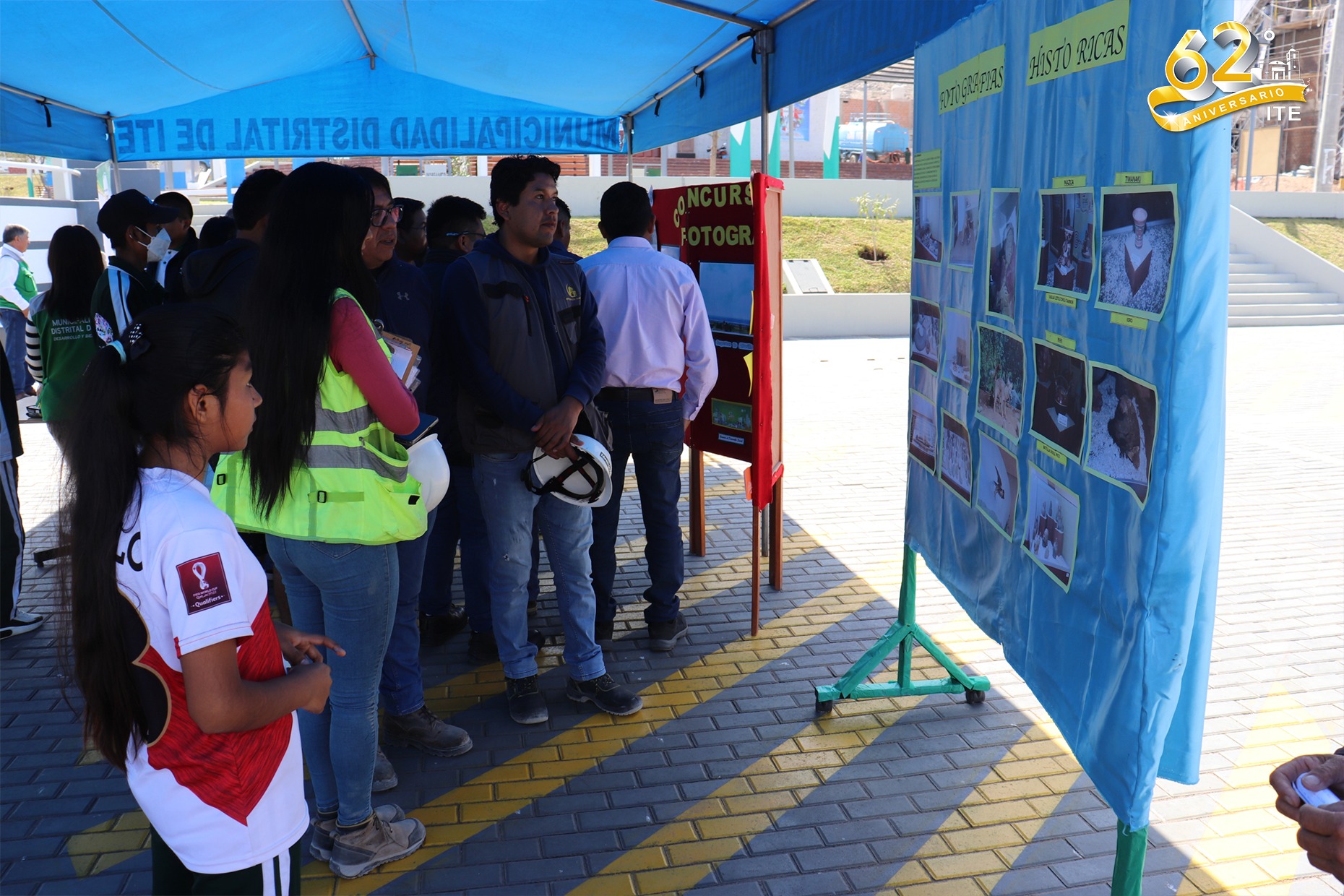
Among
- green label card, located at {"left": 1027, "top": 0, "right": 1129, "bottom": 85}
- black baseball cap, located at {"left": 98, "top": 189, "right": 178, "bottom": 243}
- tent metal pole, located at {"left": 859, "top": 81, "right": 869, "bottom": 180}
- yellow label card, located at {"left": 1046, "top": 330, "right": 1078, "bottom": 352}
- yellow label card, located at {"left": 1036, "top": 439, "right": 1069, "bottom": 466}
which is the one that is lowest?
yellow label card, located at {"left": 1036, "top": 439, "right": 1069, "bottom": 466}

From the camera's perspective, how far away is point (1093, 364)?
2006 millimetres

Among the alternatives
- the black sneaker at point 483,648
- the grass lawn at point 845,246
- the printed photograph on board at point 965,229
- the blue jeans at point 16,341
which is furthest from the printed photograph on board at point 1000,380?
the grass lawn at point 845,246

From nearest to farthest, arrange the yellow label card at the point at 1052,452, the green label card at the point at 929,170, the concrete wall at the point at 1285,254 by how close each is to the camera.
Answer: the yellow label card at the point at 1052,452
the green label card at the point at 929,170
the concrete wall at the point at 1285,254

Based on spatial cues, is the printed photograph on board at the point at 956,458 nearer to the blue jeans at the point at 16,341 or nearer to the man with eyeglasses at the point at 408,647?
the man with eyeglasses at the point at 408,647

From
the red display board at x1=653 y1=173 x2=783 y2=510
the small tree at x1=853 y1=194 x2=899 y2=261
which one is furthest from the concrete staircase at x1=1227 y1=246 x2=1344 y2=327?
the red display board at x1=653 y1=173 x2=783 y2=510

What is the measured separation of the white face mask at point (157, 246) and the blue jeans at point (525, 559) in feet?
7.47

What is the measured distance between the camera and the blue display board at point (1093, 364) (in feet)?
5.67

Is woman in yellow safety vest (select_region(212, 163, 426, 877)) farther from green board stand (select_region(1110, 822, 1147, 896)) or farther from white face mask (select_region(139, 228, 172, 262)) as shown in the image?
white face mask (select_region(139, 228, 172, 262))

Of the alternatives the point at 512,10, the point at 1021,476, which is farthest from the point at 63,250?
the point at 1021,476

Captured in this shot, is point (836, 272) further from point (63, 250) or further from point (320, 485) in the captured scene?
point (320, 485)

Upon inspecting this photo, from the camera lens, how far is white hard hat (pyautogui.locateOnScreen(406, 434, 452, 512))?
Answer: 2.67 meters

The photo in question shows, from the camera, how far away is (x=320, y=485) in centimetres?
240

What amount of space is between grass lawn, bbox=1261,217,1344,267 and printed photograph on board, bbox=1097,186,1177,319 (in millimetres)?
25713

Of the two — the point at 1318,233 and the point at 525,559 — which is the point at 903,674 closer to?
the point at 525,559
